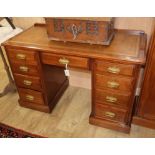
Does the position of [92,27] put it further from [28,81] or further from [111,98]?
[28,81]

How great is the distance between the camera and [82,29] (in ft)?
4.43

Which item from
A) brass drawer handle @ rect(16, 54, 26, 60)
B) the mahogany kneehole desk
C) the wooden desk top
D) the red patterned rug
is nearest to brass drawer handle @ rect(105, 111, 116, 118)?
the mahogany kneehole desk

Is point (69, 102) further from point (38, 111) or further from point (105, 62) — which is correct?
point (105, 62)

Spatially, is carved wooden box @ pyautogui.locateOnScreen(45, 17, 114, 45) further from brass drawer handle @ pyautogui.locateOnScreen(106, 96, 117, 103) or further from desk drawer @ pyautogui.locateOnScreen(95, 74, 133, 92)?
brass drawer handle @ pyautogui.locateOnScreen(106, 96, 117, 103)

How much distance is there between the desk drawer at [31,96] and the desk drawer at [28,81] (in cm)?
6

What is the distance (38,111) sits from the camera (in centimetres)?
190

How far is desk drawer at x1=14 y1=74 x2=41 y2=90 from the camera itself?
166 cm

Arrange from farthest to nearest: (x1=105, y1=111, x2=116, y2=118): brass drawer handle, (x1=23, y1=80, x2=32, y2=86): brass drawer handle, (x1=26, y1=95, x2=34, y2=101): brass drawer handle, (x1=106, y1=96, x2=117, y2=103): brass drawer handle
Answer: (x1=26, y1=95, x2=34, y2=101): brass drawer handle < (x1=23, y1=80, x2=32, y2=86): brass drawer handle < (x1=105, y1=111, x2=116, y2=118): brass drawer handle < (x1=106, y1=96, x2=117, y2=103): brass drawer handle

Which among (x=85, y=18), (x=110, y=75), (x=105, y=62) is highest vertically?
(x=85, y=18)

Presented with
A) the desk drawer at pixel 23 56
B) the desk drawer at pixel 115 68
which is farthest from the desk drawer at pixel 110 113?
the desk drawer at pixel 23 56

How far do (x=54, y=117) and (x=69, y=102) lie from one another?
0.27 metres

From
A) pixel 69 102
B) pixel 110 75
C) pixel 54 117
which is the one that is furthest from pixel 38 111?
pixel 110 75

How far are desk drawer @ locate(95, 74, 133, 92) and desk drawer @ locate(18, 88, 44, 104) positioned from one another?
67 centimetres

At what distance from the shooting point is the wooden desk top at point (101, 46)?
1.22 m
